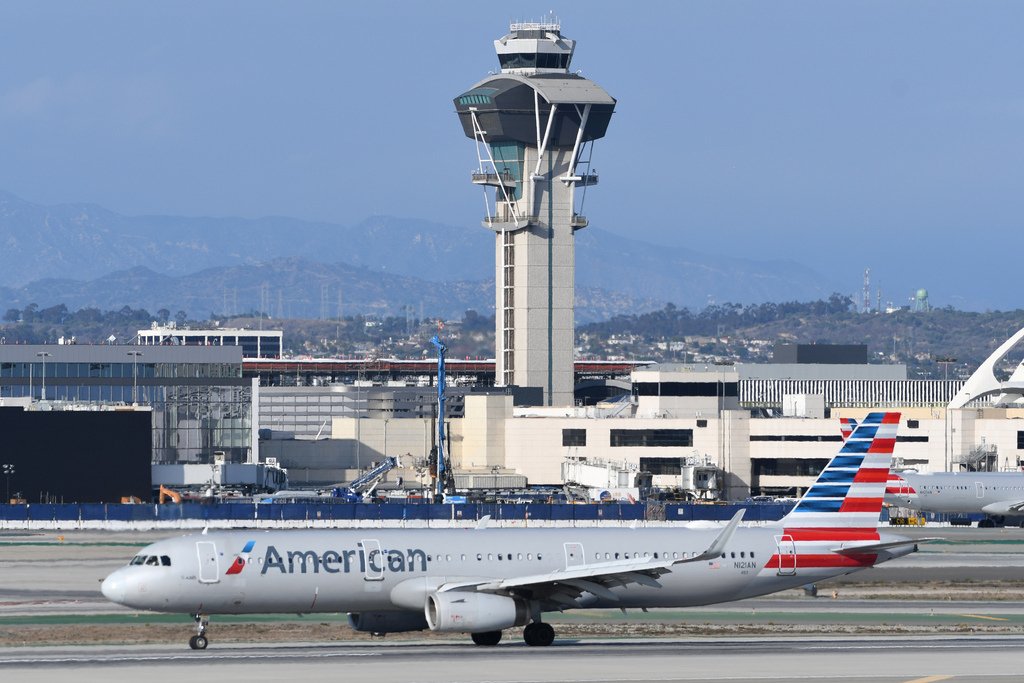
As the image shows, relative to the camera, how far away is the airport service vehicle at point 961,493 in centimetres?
13188

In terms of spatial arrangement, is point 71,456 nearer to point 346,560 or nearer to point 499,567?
point 346,560

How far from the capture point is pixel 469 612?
189 feet

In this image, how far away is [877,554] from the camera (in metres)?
63.5

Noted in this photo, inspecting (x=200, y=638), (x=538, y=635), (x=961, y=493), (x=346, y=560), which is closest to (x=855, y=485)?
(x=538, y=635)

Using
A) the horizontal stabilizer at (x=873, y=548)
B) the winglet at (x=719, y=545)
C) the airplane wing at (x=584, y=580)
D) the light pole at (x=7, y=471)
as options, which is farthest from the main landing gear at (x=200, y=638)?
the light pole at (x=7, y=471)

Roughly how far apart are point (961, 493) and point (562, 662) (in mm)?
83873

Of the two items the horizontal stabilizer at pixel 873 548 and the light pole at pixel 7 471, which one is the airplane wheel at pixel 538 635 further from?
the light pole at pixel 7 471

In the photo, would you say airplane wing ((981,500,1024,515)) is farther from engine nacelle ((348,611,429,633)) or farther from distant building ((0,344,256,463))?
engine nacelle ((348,611,429,633))

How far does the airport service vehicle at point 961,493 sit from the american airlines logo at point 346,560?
259ft

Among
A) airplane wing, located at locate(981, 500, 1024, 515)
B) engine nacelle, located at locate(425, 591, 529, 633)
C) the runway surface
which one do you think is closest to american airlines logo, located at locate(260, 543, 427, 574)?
engine nacelle, located at locate(425, 591, 529, 633)

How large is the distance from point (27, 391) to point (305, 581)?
447ft

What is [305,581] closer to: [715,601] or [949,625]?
[715,601]

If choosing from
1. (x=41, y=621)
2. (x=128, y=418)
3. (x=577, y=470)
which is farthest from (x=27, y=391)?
(x=41, y=621)

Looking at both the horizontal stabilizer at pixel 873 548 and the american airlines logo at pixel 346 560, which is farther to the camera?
the horizontal stabilizer at pixel 873 548
